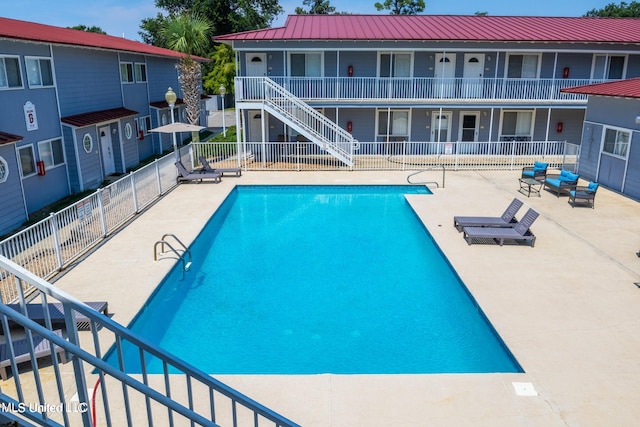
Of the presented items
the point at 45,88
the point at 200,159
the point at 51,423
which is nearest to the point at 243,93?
the point at 200,159

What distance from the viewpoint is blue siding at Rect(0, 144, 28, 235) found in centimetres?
1328

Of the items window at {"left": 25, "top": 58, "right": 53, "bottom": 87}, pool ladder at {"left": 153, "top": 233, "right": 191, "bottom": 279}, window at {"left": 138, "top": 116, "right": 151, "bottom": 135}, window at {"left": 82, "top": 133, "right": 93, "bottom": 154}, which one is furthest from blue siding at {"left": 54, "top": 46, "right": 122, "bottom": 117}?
pool ladder at {"left": 153, "top": 233, "right": 191, "bottom": 279}

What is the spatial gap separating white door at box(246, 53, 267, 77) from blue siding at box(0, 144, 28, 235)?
13504 millimetres

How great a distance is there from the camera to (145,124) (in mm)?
25344

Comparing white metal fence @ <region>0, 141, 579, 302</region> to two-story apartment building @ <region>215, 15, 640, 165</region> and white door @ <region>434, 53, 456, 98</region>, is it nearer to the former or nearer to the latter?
two-story apartment building @ <region>215, 15, 640, 165</region>

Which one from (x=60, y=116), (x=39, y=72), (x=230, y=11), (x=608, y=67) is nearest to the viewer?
(x=39, y=72)

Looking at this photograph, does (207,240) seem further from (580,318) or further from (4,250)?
(580,318)

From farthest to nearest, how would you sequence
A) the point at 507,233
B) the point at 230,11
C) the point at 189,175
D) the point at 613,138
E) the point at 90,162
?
1. the point at 230,11
2. the point at 189,175
3. the point at 90,162
4. the point at 613,138
5. the point at 507,233

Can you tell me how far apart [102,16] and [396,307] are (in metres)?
71.0

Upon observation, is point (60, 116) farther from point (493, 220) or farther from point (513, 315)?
point (513, 315)

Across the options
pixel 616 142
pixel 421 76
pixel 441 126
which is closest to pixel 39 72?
pixel 421 76

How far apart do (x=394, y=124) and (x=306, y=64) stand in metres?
5.65

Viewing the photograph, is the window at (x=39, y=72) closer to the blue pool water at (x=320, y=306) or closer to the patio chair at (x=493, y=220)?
the blue pool water at (x=320, y=306)

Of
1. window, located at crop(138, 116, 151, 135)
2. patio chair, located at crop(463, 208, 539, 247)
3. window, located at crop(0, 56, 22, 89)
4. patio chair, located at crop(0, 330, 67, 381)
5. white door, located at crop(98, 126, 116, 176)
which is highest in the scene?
window, located at crop(0, 56, 22, 89)
